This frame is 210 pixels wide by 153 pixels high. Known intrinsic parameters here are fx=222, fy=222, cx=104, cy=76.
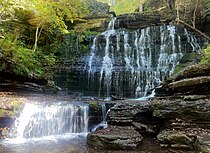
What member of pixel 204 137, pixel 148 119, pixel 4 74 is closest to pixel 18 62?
pixel 4 74

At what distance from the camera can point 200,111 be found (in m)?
7.20

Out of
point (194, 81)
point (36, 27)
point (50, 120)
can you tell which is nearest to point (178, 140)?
point (194, 81)

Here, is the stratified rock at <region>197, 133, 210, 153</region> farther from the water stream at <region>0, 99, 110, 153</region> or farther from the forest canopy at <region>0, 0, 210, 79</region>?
the forest canopy at <region>0, 0, 210, 79</region>

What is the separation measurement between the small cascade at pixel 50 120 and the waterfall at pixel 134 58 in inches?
226

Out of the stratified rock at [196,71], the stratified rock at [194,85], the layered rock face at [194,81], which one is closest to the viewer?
the stratified rock at [194,85]

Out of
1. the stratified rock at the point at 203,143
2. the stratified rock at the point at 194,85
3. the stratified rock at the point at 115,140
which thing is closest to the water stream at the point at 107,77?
the stratified rock at the point at 115,140

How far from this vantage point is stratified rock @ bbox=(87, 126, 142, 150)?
6.82 meters

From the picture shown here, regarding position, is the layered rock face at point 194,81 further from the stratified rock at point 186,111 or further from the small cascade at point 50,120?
the small cascade at point 50,120

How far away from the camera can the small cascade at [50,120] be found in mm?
8700

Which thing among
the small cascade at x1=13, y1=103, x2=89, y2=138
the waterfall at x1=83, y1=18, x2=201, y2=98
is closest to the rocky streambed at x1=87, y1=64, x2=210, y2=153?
the small cascade at x1=13, y1=103, x2=89, y2=138

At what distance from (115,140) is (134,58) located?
11008 mm

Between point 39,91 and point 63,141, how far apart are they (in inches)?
227

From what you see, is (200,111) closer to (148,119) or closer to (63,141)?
(148,119)

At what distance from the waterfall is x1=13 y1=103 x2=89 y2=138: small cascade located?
226 inches
